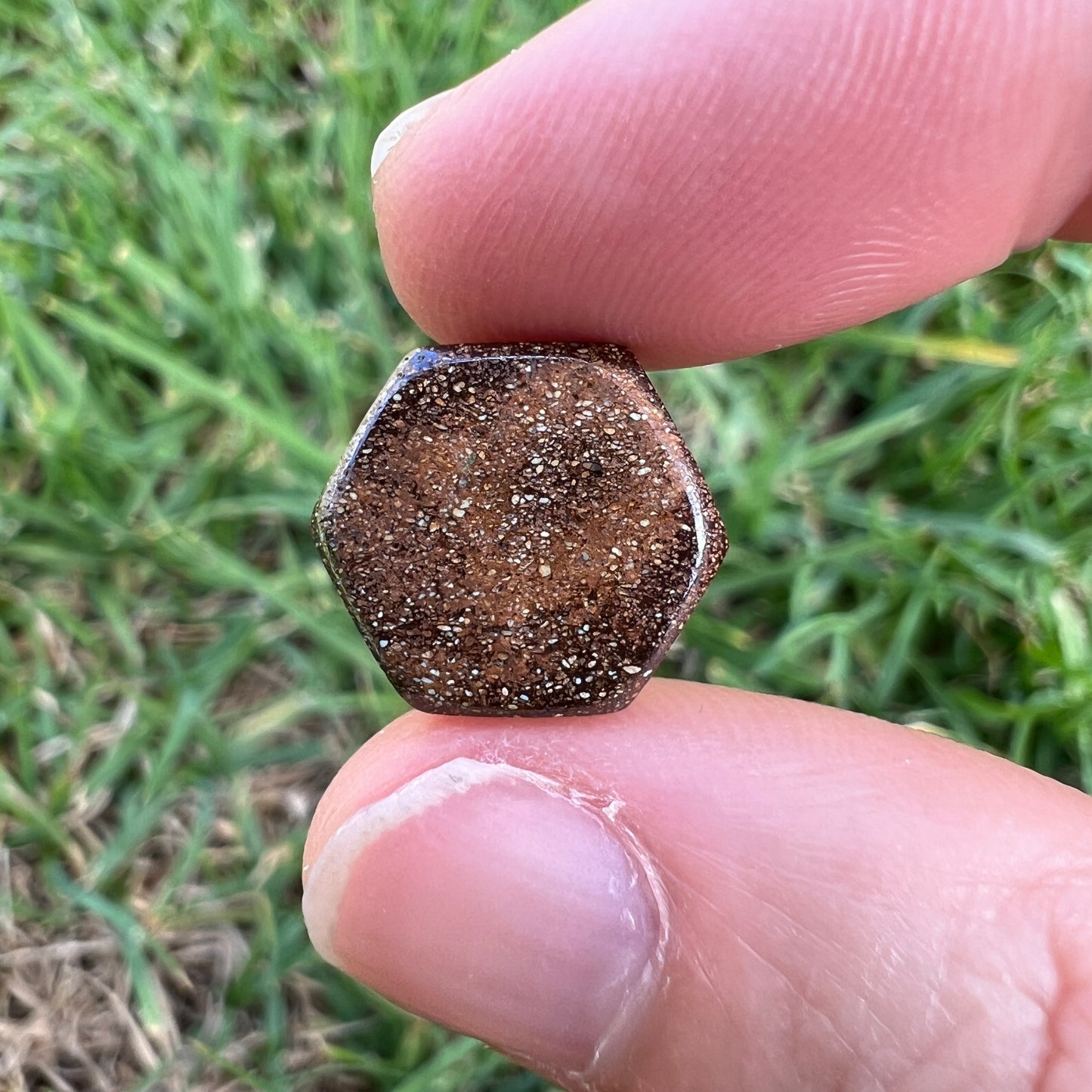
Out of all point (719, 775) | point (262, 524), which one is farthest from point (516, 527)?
point (262, 524)

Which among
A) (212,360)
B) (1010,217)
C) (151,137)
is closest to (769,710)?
(1010,217)

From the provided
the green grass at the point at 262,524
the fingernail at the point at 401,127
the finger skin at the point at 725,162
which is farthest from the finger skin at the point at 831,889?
the fingernail at the point at 401,127

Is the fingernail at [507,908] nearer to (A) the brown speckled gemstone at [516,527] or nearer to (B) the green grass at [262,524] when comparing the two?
(A) the brown speckled gemstone at [516,527]

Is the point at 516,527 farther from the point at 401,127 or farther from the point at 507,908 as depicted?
the point at 401,127

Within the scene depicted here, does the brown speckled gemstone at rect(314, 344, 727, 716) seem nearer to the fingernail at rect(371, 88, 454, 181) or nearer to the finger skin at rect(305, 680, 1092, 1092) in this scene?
the finger skin at rect(305, 680, 1092, 1092)

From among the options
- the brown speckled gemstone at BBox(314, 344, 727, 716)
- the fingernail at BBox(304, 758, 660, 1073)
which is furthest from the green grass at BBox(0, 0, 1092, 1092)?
the brown speckled gemstone at BBox(314, 344, 727, 716)

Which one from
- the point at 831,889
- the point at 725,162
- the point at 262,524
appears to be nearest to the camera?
the point at 831,889

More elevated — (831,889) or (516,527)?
(516,527)

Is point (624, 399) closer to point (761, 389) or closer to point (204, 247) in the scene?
point (761, 389)
